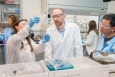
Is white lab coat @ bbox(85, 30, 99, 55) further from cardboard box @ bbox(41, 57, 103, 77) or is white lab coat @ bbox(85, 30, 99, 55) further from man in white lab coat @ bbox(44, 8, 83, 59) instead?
cardboard box @ bbox(41, 57, 103, 77)

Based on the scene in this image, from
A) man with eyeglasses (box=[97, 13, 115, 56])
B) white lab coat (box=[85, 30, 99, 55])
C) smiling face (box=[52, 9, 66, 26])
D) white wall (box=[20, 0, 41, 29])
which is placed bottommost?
white lab coat (box=[85, 30, 99, 55])

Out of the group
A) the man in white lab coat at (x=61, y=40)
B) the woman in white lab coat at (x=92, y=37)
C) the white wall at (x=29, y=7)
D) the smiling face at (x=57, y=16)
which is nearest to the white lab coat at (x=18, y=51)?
the man in white lab coat at (x=61, y=40)

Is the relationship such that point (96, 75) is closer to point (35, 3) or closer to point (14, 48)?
point (14, 48)

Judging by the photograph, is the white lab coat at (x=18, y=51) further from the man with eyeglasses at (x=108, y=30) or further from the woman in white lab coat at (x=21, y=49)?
the man with eyeglasses at (x=108, y=30)

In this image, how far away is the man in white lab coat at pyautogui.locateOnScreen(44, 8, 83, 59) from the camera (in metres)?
1.86

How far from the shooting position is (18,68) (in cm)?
88

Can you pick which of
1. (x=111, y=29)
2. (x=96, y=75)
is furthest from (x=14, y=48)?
(x=111, y=29)

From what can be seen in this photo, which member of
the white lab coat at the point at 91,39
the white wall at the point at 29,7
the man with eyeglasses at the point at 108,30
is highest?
the white wall at the point at 29,7

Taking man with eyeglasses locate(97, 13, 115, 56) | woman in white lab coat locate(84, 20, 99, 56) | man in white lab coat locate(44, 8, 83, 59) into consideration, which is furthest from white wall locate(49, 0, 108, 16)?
man with eyeglasses locate(97, 13, 115, 56)

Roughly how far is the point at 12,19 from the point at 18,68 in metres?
2.30

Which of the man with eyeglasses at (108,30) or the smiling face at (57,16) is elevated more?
the smiling face at (57,16)

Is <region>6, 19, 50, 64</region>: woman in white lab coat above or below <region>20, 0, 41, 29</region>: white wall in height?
below

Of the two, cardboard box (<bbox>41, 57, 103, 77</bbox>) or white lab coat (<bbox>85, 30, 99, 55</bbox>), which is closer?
cardboard box (<bbox>41, 57, 103, 77</bbox>)

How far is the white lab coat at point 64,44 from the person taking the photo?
1901mm
